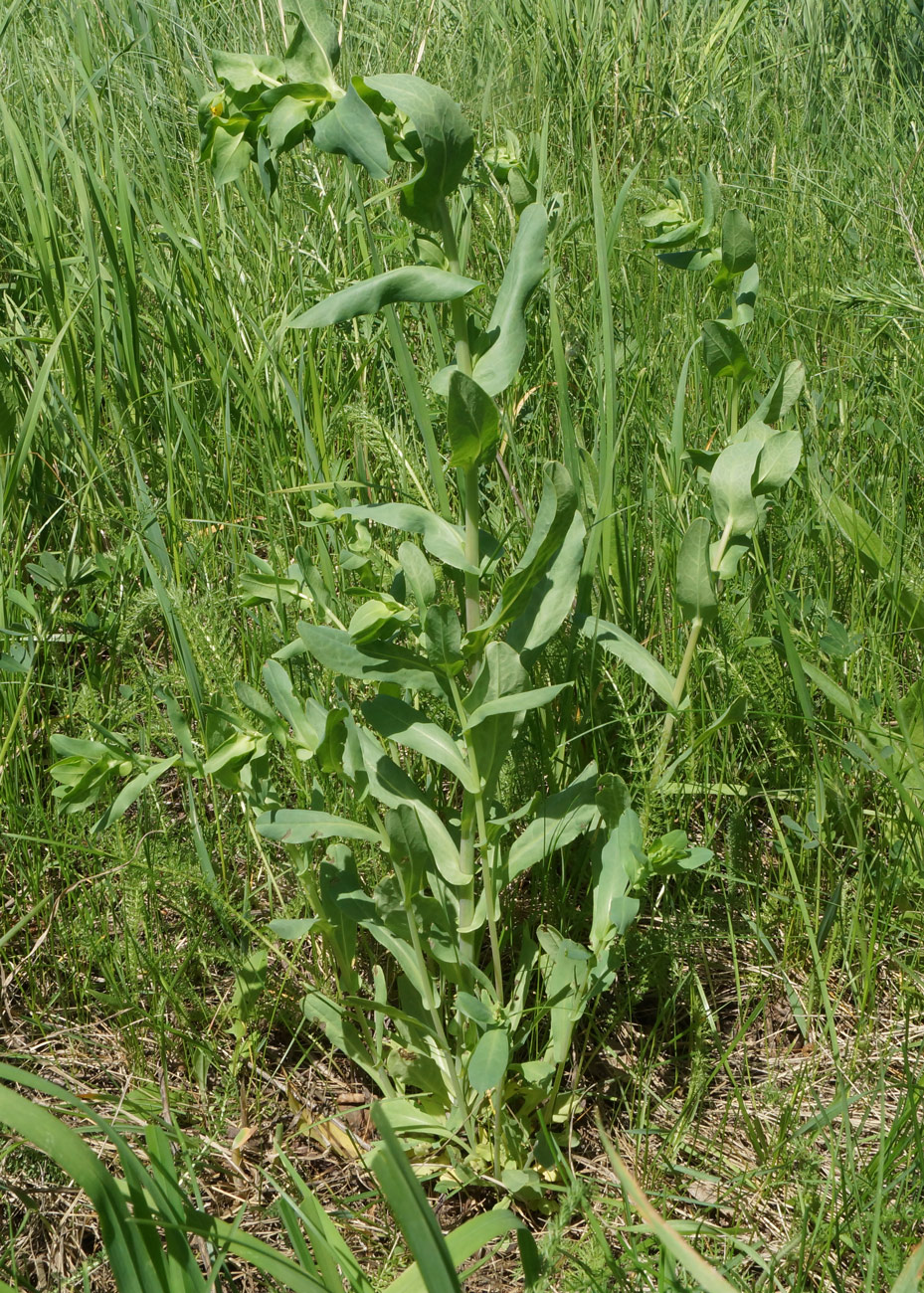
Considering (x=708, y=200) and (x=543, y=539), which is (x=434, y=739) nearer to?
(x=543, y=539)

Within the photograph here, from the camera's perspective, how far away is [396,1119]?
1.32m

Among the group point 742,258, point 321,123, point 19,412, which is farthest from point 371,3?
point 321,123

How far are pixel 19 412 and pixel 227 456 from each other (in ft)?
1.62

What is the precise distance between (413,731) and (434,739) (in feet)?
0.09

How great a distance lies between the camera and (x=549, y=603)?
46.4 inches

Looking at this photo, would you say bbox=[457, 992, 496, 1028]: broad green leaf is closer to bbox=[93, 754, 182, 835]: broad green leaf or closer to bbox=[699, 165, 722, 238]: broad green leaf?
bbox=[93, 754, 182, 835]: broad green leaf

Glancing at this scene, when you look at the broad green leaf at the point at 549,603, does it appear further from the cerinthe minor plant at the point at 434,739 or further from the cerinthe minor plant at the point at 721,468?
the cerinthe minor plant at the point at 721,468

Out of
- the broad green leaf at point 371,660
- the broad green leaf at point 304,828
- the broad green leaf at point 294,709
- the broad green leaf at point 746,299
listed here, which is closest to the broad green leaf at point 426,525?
the broad green leaf at point 371,660

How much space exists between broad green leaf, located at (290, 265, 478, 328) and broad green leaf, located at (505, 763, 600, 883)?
57cm

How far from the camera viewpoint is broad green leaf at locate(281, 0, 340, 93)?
0.95m

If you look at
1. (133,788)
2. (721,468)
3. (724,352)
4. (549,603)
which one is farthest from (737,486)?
(133,788)

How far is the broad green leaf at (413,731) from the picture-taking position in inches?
47.1

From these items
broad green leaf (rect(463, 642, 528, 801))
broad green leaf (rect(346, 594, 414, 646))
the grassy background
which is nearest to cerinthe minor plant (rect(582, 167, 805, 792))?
the grassy background

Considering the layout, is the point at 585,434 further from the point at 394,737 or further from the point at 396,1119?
the point at 396,1119
